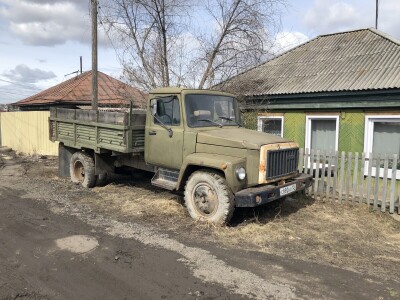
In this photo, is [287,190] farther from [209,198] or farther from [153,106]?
[153,106]

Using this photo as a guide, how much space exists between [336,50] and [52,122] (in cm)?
883

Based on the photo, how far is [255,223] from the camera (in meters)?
6.47

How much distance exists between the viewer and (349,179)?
25.5 feet

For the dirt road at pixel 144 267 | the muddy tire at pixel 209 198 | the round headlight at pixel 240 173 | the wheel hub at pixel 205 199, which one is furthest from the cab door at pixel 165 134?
the round headlight at pixel 240 173

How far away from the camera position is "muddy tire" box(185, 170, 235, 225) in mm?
6051

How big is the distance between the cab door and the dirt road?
1.17 m

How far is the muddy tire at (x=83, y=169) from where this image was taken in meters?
9.32

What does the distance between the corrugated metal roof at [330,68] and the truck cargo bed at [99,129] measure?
15.2ft

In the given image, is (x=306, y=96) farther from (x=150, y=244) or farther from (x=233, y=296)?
(x=233, y=296)

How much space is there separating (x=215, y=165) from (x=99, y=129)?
3.72 metres

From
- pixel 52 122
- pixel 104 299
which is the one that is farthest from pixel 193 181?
pixel 52 122

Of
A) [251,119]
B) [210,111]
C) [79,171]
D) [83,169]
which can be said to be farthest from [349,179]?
[79,171]

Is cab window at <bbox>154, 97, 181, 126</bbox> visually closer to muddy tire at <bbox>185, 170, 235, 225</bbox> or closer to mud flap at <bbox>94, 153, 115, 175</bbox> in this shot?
muddy tire at <bbox>185, 170, 235, 225</bbox>

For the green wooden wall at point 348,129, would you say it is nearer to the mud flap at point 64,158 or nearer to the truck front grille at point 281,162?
the truck front grille at point 281,162
